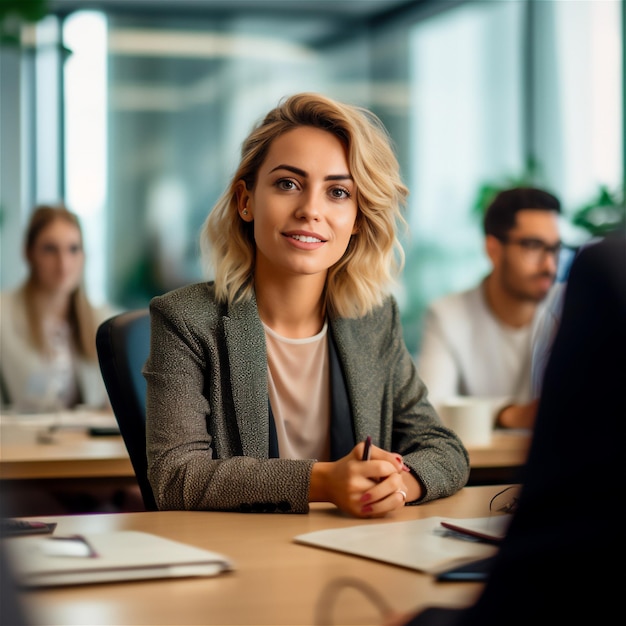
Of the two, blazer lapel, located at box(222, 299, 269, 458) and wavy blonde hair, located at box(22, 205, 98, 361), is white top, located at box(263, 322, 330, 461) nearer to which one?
blazer lapel, located at box(222, 299, 269, 458)

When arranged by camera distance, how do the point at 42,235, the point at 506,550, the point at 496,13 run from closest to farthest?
the point at 506,550, the point at 42,235, the point at 496,13

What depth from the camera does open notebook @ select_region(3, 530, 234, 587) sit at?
1105 millimetres

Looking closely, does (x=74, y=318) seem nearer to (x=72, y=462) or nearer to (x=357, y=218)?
(x=72, y=462)

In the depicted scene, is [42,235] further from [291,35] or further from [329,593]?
[291,35]

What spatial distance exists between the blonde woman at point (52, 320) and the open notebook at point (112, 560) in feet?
8.04

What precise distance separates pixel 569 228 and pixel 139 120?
12.2 feet

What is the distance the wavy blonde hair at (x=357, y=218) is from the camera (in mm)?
2076

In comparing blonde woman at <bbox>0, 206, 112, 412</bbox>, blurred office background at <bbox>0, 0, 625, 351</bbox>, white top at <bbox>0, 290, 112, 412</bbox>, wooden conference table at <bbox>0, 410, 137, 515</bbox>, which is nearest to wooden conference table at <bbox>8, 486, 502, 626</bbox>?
wooden conference table at <bbox>0, 410, 137, 515</bbox>

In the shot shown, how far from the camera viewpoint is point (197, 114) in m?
Result: 8.58

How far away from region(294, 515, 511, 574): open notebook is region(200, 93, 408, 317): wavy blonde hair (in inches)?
29.0

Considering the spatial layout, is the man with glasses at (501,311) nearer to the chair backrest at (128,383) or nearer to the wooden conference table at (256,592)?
the chair backrest at (128,383)

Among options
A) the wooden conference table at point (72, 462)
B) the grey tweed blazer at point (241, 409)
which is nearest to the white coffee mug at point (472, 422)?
the wooden conference table at point (72, 462)

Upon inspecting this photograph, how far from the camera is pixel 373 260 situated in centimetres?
225

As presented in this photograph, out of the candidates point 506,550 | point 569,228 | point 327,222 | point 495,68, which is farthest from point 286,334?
point 495,68
